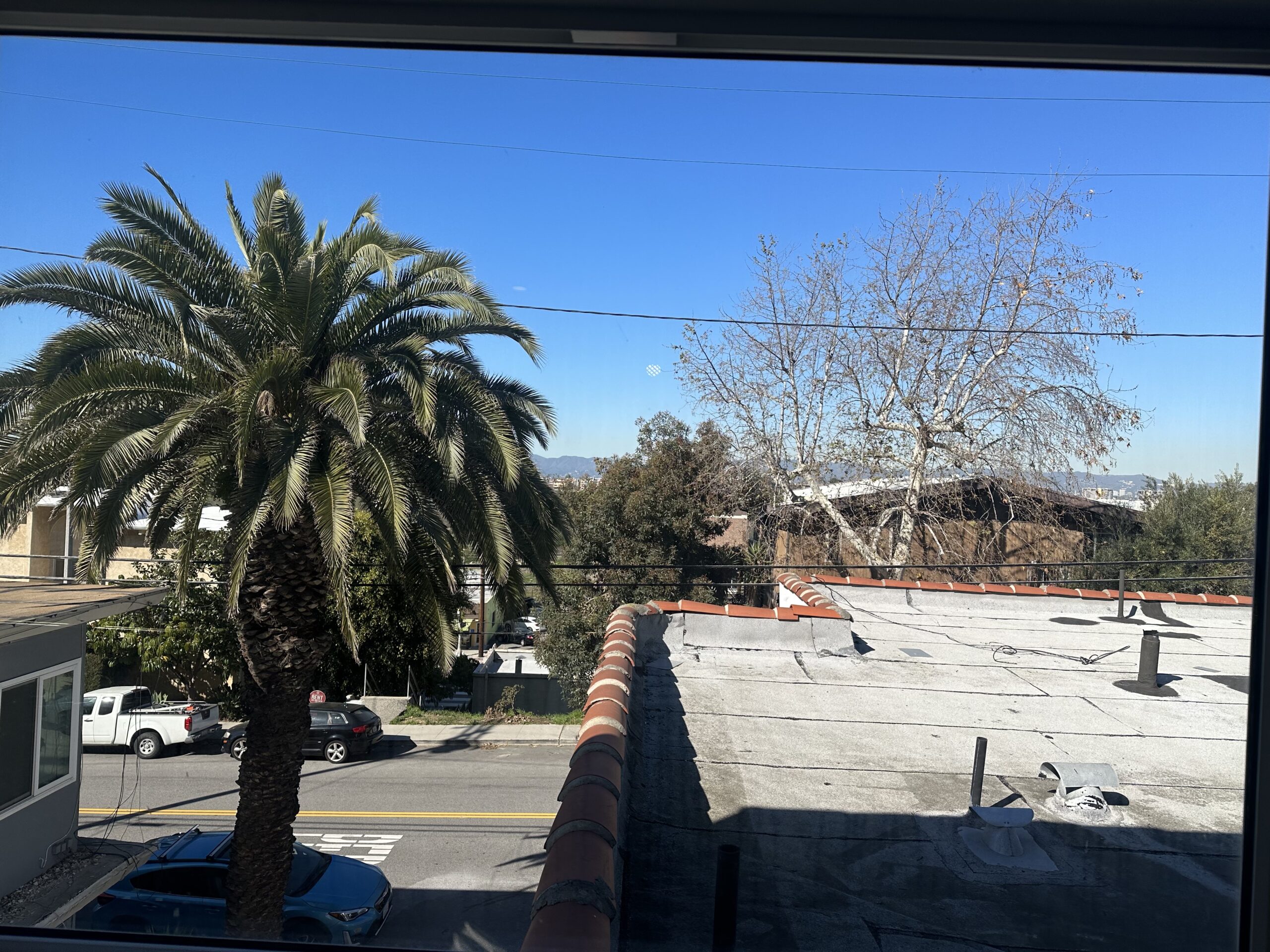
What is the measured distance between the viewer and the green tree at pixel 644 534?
4.49 m

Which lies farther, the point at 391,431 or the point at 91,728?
the point at 391,431

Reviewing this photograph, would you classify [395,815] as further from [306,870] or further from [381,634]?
[306,870]

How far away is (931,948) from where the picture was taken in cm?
182

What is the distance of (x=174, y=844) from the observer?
10.5 ft

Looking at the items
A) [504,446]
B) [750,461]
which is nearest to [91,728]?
[504,446]

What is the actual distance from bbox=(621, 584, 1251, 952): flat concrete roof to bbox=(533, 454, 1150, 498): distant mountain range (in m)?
0.40

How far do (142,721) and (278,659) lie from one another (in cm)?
137

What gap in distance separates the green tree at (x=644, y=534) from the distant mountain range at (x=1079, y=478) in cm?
23

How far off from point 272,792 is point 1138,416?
4.46m

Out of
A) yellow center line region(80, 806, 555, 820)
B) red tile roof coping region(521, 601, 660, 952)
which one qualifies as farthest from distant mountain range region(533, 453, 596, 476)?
yellow center line region(80, 806, 555, 820)

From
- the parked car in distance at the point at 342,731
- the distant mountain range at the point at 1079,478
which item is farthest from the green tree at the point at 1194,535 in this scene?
the parked car in distance at the point at 342,731

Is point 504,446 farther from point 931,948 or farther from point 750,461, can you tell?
point 931,948

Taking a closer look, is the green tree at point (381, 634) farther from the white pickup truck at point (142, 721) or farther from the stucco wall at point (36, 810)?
the stucco wall at point (36, 810)

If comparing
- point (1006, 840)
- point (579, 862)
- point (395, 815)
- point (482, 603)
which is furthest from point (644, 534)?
point (579, 862)
